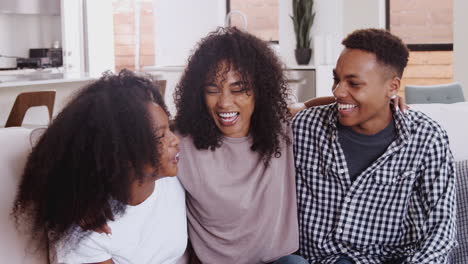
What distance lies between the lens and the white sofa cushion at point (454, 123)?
7.91ft

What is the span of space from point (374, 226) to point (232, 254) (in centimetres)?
45

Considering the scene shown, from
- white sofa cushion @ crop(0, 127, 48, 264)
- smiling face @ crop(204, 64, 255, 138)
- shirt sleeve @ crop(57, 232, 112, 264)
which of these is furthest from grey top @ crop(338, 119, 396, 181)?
white sofa cushion @ crop(0, 127, 48, 264)

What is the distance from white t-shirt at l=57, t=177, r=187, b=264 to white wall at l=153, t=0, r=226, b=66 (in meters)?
6.28

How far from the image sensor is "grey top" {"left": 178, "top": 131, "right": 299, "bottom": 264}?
73.7 inches

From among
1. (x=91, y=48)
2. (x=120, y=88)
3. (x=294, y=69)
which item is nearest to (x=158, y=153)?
(x=120, y=88)

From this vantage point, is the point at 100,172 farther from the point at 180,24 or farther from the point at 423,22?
the point at 180,24

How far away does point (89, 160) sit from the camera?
4.86 ft

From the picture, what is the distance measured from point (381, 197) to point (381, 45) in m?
0.47

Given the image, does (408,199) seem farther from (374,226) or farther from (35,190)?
(35,190)

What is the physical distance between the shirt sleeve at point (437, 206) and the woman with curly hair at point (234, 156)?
15.2 inches

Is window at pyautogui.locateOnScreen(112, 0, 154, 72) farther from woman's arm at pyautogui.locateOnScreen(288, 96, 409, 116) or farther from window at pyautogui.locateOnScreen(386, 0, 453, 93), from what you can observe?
woman's arm at pyautogui.locateOnScreen(288, 96, 409, 116)

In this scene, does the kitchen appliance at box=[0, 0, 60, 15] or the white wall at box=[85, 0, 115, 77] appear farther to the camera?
the white wall at box=[85, 0, 115, 77]

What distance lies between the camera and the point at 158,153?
5.18ft

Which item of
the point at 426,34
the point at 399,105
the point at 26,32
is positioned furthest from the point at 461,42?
the point at 26,32
